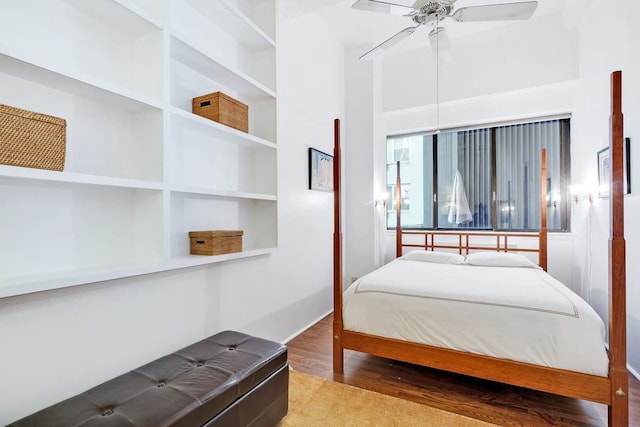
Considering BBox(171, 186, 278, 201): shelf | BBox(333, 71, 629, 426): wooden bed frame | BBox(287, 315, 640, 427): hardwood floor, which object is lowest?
BBox(287, 315, 640, 427): hardwood floor

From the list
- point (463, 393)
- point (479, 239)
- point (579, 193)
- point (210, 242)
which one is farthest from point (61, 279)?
point (579, 193)

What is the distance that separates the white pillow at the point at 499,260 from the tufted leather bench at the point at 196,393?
8.08 ft

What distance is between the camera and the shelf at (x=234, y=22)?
203 centimetres

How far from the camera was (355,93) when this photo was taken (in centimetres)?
425

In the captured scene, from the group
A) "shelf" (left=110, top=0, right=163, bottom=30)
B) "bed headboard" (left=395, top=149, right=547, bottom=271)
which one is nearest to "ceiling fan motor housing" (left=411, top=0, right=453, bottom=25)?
"shelf" (left=110, top=0, right=163, bottom=30)

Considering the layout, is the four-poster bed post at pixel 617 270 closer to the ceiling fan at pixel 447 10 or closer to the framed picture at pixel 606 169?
the ceiling fan at pixel 447 10

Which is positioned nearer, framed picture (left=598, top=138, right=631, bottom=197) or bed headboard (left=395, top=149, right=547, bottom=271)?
framed picture (left=598, top=138, right=631, bottom=197)

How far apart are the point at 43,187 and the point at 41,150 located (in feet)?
0.67

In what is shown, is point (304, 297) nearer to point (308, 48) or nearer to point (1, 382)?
point (1, 382)

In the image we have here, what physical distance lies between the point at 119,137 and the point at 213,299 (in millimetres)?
1157

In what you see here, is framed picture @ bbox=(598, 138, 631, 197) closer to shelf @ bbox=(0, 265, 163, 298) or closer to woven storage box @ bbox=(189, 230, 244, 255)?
woven storage box @ bbox=(189, 230, 244, 255)

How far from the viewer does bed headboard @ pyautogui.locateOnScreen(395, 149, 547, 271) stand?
3619mm

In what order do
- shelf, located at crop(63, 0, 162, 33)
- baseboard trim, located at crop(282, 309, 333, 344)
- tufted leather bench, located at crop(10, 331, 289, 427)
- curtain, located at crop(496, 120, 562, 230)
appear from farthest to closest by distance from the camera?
curtain, located at crop(496, 120, 562, 230) → baseboard trim, located at crop(282, 309, 333, 344) → shelf, located at crop(63, 0, 162, 33) → tufted leather bench, located at crop(10, 331, 289, 427)

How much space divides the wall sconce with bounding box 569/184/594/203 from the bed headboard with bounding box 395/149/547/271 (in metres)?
0.28
